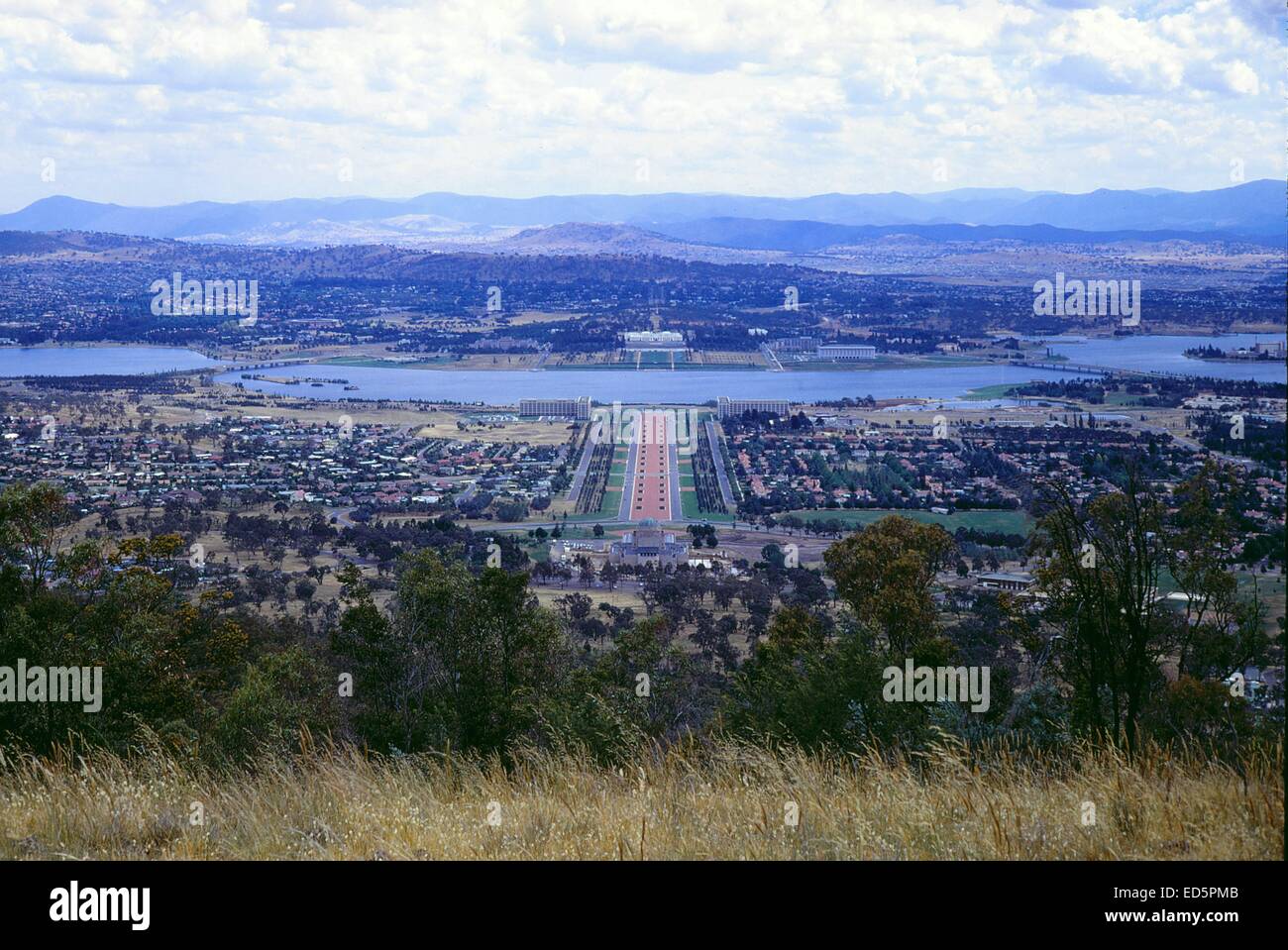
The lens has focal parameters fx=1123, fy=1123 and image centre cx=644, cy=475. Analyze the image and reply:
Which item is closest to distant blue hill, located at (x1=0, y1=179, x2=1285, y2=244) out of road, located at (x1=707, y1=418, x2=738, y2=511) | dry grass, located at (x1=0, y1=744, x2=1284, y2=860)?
road, located at (x1=707, y1=418, x2=738, y2=511)

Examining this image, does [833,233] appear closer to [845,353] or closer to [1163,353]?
[845,353]

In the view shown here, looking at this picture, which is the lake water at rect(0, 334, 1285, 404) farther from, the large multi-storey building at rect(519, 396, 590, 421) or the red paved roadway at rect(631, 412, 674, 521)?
the red paved roadway at rect(631, 412, 674, 521)

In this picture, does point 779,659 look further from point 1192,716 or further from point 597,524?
point 597,524

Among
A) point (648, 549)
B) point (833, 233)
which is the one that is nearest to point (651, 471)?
point (648, 549)

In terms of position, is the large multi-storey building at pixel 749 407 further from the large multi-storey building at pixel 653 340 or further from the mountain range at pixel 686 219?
the mountain range at pixel 686 219

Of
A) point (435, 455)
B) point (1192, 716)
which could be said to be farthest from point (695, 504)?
point (1192, 716)

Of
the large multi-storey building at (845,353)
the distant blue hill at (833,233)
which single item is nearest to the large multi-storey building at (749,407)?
the large multi-storey building at (845,353)

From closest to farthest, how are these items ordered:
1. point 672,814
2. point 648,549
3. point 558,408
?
point 672,814
point 648,549
point 558,408

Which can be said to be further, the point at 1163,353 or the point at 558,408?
the point at 1163,353
